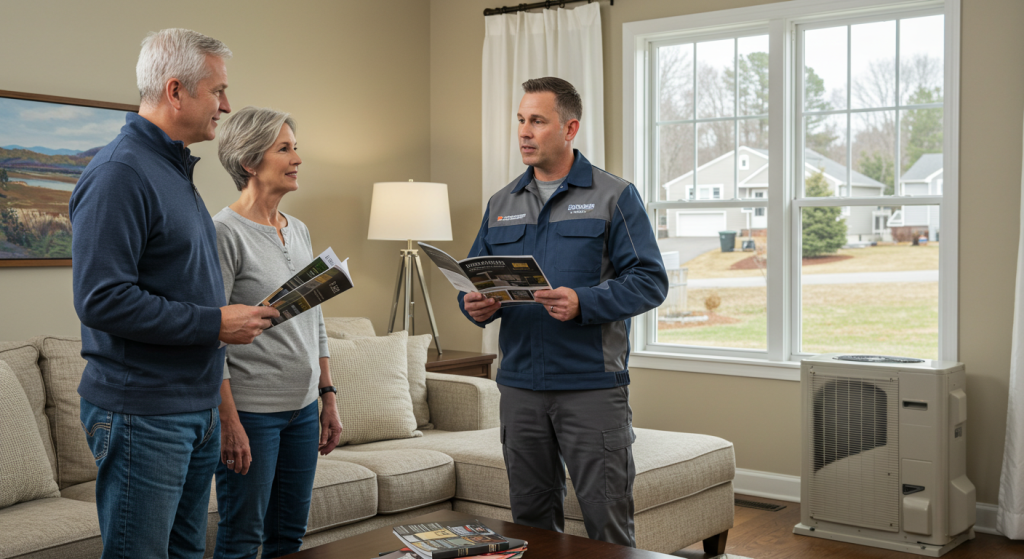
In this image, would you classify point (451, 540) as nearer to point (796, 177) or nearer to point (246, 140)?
point (246, 140)

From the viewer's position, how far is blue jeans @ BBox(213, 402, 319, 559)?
1.89 metres

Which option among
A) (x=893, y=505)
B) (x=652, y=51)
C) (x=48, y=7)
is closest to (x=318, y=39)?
(x=48, y=7)

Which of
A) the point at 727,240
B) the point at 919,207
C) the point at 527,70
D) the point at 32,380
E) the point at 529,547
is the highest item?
the point at 527,70

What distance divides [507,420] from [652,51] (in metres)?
2.96

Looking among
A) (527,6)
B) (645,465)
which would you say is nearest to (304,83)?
(527,6)

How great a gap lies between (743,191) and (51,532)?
344cm

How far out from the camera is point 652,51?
458 centimetres

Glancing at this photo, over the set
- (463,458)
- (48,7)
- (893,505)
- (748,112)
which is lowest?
(893,505)

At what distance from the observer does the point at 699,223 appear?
4.54m

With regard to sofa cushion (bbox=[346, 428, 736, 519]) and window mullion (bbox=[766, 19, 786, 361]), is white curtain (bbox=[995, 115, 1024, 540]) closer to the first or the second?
window mullion (bbox=[766, 19, 786, 361])

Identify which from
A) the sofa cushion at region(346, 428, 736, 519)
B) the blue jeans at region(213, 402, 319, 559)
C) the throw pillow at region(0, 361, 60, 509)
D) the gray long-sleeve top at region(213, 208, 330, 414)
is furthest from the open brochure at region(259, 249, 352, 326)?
the sofa cushion at region(346, 428, 736, 519)

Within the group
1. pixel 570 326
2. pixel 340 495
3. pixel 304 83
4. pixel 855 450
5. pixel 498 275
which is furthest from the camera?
pixel 304 83

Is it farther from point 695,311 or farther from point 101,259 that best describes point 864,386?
point 101,259

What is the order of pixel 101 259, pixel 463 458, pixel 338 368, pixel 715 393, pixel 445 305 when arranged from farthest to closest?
1. pixel 445 305
2. pixel 715 393
3. pixel 338 368
4. pixel 463 458
5. pixel 101 259
